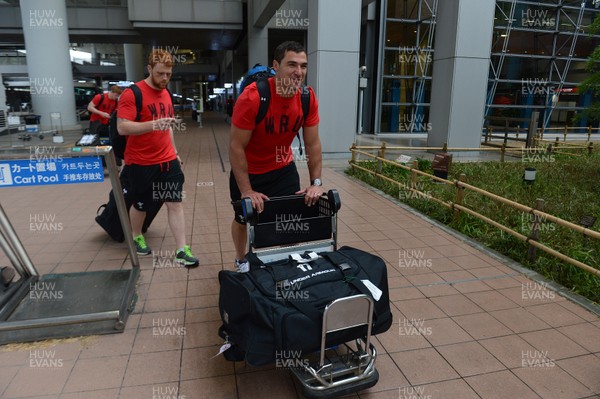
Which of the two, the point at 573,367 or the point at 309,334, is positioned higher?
the point at 309,334

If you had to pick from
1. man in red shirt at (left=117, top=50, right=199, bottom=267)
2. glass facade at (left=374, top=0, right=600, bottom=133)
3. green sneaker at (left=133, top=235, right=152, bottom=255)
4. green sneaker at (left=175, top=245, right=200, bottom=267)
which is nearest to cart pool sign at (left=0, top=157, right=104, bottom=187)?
man in red shirt at (left=117, top=50, right=199, bottom=267)

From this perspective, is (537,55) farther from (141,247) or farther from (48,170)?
(48,170)

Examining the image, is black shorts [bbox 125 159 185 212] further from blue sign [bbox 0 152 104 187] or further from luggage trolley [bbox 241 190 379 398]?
luggage trolley [bbox 241 190 379 398]

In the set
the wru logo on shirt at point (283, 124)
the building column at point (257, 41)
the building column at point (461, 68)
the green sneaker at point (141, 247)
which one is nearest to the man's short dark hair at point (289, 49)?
the wru logo on shirt at point (283, 124)

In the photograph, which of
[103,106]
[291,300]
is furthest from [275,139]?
[103,106]

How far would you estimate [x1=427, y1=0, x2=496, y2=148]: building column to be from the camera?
433 inches

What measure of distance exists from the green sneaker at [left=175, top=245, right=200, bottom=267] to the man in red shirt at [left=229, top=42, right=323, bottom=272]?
35.5 inches

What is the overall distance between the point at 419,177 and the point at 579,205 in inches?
101

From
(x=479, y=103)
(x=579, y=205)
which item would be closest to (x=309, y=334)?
(x=579, y=205)

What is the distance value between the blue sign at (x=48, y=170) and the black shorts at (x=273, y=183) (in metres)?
0.94

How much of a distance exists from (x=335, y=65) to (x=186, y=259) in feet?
24.0

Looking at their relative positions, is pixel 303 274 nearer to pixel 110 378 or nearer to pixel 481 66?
pixel 110 378

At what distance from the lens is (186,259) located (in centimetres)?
408

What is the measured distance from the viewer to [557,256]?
3930 mm
